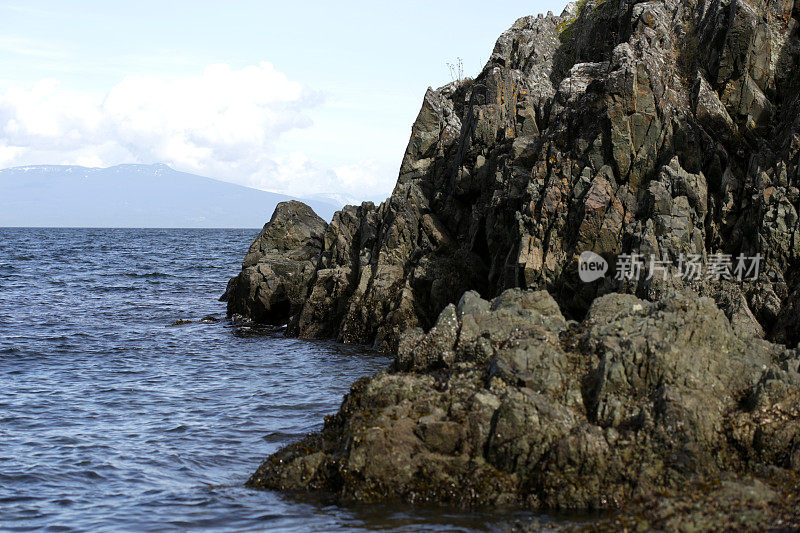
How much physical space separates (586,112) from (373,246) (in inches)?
445

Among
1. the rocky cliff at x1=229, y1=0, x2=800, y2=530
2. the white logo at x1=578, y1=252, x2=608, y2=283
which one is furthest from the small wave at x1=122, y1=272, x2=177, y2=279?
the white logo at x1=578, y1=252, x2=608, y2=283

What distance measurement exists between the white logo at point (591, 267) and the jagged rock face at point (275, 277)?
586 inches

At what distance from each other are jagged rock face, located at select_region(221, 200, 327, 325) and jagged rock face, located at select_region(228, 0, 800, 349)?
114 inches

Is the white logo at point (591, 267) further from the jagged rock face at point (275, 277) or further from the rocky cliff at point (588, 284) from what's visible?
the jagged rock face at point (275, 277)

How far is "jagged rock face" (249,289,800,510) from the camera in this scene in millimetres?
12375

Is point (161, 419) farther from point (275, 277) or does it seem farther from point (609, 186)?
point (275, 277)

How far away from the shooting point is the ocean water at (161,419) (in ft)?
43.1

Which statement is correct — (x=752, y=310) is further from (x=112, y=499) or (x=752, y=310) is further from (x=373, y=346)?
(x=112, y=499)

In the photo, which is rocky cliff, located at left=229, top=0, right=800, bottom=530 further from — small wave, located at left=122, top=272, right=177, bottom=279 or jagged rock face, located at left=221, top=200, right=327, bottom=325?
small wave, located at left=122, top=272, right=177, bottom=279

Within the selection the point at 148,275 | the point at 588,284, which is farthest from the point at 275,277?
the point at 148,275

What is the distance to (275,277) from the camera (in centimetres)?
3725

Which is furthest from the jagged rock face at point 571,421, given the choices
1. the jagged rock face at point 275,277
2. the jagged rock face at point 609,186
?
the jagged rock face at point 275,277

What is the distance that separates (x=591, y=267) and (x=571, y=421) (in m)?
11.5

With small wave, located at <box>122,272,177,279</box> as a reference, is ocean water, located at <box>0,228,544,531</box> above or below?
below
